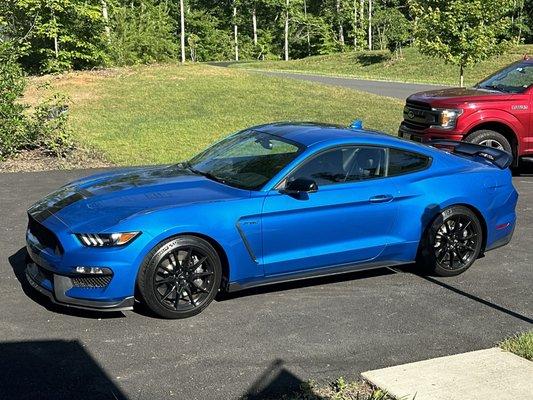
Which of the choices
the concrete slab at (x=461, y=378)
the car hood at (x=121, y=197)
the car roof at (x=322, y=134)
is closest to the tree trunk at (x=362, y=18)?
the car roof at (x=322, y=134)

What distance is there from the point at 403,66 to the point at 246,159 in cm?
3686

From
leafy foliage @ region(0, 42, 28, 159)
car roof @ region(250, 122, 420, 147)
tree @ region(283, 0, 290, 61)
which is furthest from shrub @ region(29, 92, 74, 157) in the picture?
tree @ region(283, 0, 290, 61)

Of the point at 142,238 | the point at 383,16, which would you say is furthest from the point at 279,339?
the point at 383,16

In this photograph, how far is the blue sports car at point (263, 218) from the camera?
4828mm

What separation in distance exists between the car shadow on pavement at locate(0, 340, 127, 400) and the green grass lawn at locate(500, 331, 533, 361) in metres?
2.68

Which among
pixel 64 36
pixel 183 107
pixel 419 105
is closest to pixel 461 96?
pixel 419 105

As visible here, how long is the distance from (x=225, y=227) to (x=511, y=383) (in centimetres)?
233

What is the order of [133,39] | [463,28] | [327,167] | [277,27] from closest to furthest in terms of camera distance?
[327,167] → [463,28] → [133,39] → [277,27]

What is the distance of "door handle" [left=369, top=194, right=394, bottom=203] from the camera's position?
5.79 m

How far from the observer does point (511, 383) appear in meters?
4.07

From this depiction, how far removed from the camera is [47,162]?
38.8 ft

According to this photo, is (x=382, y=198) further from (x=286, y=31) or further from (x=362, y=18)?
(x=286, y=31)

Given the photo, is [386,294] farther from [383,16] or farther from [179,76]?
[383,16]

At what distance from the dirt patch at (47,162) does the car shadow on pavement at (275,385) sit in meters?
8.26
